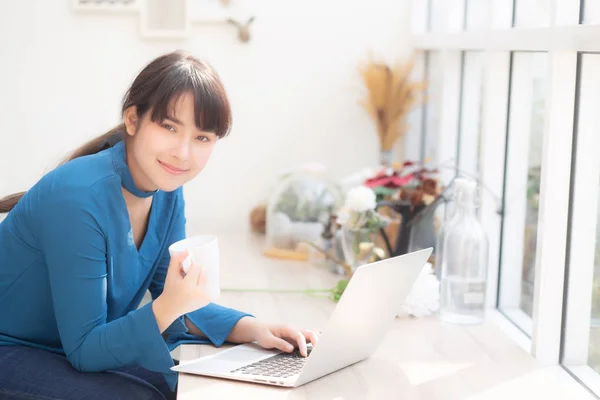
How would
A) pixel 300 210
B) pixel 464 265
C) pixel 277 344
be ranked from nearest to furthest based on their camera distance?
pixel 277 344 → pixel 464 265 → pixel 300 210

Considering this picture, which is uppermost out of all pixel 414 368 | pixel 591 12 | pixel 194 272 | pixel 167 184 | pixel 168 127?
pixel 591 12

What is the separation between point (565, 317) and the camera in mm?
1781

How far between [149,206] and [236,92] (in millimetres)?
1408

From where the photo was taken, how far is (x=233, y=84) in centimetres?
319

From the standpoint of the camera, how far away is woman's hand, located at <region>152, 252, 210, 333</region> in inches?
59.8

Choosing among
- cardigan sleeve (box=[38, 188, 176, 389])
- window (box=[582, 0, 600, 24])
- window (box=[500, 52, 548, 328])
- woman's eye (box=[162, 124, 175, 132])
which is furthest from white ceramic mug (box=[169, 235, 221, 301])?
window (box=[500, 52, 548, 328])

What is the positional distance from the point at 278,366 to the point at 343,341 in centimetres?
14

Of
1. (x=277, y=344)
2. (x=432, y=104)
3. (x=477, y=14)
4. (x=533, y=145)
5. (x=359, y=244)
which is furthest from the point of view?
(x=432, y=104)

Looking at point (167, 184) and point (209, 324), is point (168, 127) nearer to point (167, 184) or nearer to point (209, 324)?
point (167, 184)

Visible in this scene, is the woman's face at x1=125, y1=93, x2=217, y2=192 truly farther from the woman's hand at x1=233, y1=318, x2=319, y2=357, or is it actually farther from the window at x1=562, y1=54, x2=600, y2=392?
the window at x1=562, y1=54, x2=600, y2=392

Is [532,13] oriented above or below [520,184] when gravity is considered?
above

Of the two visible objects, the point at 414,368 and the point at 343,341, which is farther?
the point at 414,368

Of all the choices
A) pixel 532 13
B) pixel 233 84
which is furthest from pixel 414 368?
pixel 233 84

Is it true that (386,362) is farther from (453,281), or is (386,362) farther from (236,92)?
(236,92)
